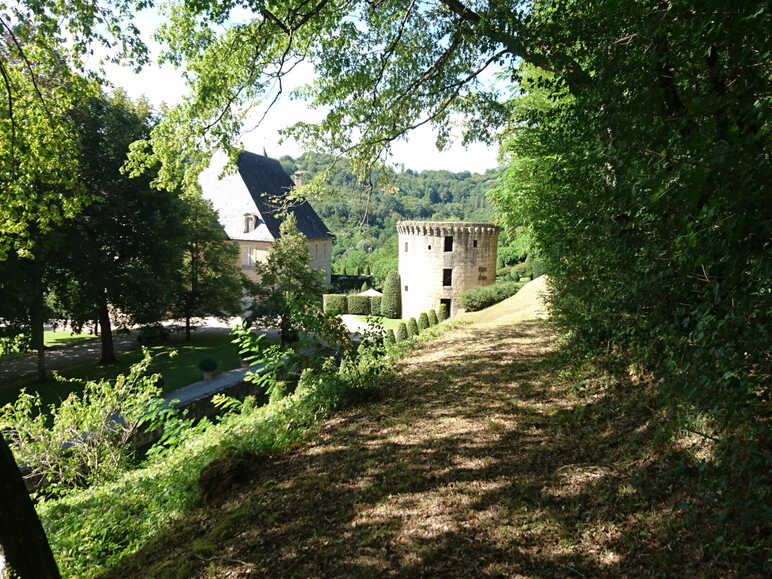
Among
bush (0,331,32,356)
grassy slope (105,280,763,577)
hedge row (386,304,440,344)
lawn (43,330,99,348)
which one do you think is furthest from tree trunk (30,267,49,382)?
grassy slope (105,280,763,577)

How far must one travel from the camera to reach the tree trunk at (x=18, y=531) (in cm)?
312

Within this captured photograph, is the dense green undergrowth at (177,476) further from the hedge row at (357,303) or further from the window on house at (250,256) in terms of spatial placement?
the hedge row at (357,303)

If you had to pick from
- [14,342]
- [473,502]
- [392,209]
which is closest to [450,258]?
[14,342]

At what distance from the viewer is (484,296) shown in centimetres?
2322

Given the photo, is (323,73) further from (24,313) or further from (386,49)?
(24,313)

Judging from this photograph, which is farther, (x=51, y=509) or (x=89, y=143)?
(x=89, y=143)

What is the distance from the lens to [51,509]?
5203 millimetres

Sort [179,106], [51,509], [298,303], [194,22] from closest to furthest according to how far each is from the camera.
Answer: [51,509] → [298,303] → [194,22] → [179,106]

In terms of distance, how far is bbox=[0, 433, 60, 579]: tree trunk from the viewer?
3123 millimetres

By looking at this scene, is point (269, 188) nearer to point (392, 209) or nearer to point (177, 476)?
point (177, 476)

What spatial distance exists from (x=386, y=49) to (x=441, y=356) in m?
5.71

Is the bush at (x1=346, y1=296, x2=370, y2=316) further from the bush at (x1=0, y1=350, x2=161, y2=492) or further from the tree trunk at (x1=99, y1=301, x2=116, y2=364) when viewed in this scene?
the bush at (x1=0, y1=350, x2=161, y2=492)

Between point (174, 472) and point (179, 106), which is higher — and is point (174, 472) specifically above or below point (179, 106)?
below

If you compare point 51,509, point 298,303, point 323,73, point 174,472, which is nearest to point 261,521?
point 174,472
